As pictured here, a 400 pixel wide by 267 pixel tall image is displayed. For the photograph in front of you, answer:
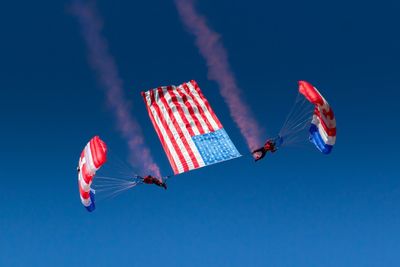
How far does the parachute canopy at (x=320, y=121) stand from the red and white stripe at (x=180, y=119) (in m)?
6.22

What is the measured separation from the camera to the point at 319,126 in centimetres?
3638

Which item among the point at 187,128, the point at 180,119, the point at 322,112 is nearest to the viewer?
the point at 322,112

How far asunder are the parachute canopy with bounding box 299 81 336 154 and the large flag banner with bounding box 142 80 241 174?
216 inches

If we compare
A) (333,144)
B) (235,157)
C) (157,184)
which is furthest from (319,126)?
(157,184)

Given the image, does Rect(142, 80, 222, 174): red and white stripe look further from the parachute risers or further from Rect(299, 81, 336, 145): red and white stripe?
Rect(299, 81, 336, 145): red and white stripe

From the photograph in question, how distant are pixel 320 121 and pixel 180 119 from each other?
8.99 meters

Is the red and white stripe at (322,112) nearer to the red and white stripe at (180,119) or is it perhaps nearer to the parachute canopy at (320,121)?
the parachute canopy at (320,121)

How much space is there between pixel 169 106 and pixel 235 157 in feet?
19.7

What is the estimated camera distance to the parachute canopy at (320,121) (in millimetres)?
33625

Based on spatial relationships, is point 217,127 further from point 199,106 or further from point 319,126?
point 319,126

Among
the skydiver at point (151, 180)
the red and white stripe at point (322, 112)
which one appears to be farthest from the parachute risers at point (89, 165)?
the red and white stripe at point (322, 112)

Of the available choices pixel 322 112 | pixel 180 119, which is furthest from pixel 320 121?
pixel 180 119

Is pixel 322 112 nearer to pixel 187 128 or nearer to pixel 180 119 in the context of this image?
pixel 187 128

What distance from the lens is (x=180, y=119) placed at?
3691cm
